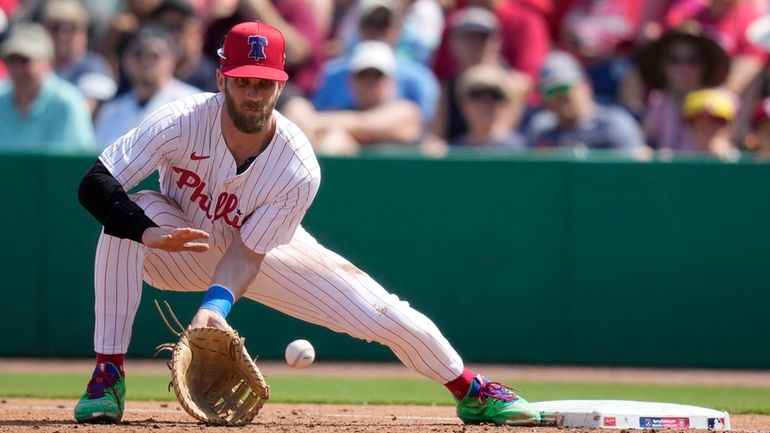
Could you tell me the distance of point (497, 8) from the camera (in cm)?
999

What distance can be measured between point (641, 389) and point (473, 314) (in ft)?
4.70

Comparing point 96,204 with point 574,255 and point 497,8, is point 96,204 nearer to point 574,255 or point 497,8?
point 574,255

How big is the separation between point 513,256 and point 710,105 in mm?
1600

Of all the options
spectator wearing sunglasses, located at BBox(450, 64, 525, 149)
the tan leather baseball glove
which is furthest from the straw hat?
the tan leather baseball glove

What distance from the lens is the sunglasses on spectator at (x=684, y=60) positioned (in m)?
9.03

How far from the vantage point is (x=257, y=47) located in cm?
461

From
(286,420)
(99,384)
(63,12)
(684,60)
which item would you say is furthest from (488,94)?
(99,384)

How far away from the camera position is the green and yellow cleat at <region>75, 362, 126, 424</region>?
4793 mm

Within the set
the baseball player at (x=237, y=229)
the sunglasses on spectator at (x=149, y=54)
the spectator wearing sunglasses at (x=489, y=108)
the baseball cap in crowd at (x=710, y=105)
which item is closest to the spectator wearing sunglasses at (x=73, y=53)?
the sunglasses on spectator at (x=149, y=54)

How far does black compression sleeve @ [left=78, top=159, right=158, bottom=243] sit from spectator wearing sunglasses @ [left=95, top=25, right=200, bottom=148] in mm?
4148

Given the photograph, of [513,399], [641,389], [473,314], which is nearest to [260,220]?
[513,399]

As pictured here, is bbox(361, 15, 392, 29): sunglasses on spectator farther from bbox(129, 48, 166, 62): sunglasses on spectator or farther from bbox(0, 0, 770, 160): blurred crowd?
bbox(129, 48, 166, 62): sunglasses on spectator

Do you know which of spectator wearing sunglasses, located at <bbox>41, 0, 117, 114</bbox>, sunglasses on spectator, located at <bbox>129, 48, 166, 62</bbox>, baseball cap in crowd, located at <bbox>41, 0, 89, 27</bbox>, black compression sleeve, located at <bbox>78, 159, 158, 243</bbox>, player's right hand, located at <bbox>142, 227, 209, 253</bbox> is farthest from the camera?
baseball cap in crowd, located at <bbox>41, 0, 89, 27</bbox>

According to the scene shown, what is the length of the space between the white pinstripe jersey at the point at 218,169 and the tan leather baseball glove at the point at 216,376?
1.24 ft
